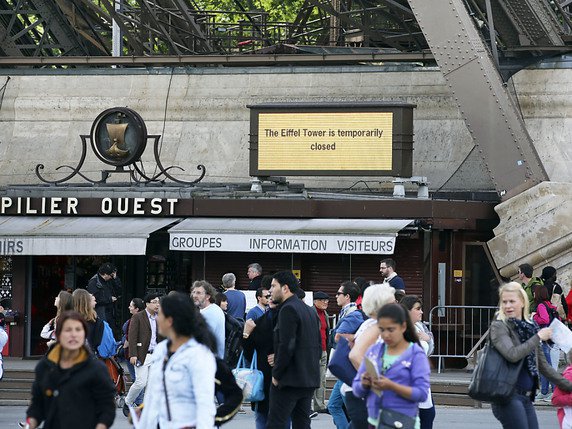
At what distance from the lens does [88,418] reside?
8.95m

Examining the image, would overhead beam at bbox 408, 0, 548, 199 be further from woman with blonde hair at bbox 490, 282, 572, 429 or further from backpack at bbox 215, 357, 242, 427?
backpack at bbox 215, 357, 242, 427

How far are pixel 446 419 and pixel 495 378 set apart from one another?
22.3 ft

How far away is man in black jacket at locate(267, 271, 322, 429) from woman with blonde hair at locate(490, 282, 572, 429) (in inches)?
78.4

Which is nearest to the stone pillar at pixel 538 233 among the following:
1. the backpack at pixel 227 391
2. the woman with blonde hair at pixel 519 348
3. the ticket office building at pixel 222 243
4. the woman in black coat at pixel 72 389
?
the ticket office building at pixel 222 243

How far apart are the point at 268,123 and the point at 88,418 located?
15936 mm

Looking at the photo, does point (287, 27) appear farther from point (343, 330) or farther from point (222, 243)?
point (343, 330)

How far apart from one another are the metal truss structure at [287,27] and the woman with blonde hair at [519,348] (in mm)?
13969

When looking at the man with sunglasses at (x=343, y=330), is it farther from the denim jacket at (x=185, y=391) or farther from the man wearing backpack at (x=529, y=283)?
the man wearing backpack at (x=529, y=283)

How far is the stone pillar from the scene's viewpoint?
74.7 ft

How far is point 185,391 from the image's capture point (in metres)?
8.64

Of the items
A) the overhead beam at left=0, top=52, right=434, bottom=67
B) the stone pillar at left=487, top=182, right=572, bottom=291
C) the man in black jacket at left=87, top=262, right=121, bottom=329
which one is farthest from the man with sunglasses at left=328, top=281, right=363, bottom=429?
the overhead beam at left=0, top=52, right=434, bottom=67

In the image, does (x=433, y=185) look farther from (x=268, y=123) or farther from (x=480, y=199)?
(x=268, y=123)

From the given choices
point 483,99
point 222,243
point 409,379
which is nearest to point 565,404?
point 409,379

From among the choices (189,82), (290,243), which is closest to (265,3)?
(189,82)
